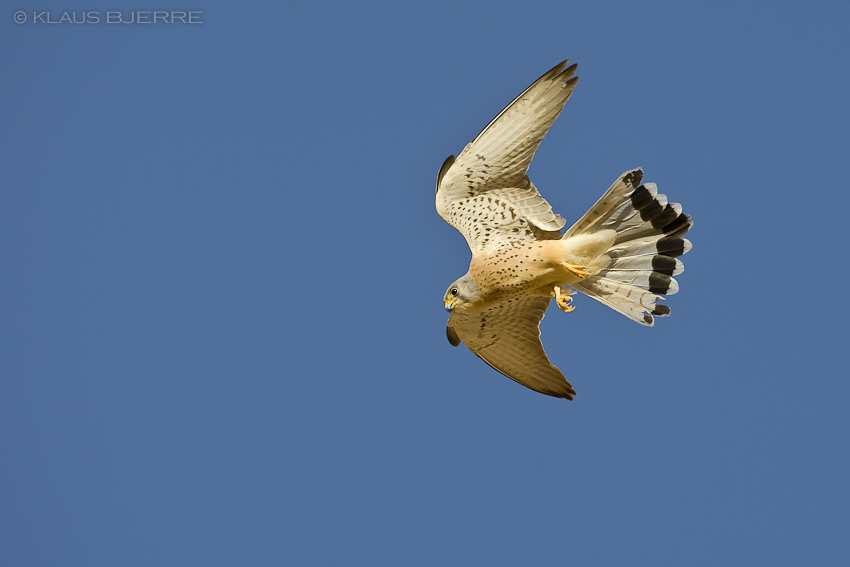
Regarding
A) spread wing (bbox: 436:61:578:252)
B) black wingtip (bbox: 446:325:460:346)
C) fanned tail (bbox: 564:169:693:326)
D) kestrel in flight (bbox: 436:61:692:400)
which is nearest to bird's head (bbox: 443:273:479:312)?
kestrel in flight (bbox: 436:61:692:400)

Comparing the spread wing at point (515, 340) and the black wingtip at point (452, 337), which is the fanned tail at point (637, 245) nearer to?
the spread wing at point (515, 340)

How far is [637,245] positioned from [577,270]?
0.51m

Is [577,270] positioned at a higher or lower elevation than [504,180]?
lower

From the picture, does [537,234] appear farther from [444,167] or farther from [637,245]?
[444,167]

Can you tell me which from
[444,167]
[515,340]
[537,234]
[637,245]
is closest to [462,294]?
[537,234]

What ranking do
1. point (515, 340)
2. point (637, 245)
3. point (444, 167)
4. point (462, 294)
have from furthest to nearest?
1. point (515, 340)
2. point (444, 167)
3. point (462, 294)
4. point (637, 245)

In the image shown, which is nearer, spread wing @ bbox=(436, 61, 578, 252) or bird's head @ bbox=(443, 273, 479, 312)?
spread wing @ bbox=(436, 61, 578, 252)

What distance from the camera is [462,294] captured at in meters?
10.3

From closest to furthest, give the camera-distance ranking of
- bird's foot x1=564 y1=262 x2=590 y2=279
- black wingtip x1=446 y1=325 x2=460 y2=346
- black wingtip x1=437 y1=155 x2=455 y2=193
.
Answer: bird's foot x1=564 y1=262 x2=590 y2=279 → black wingtip x1=437 y1=155 x2=455 y2=193 → black wingtip x1=446 y1=325 x2=460 y2=346

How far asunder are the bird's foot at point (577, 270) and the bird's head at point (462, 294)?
30.5 inches

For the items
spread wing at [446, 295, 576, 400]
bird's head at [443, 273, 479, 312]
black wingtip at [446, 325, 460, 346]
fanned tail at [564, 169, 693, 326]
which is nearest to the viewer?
fanned tail at [564, 169, 693, 326]

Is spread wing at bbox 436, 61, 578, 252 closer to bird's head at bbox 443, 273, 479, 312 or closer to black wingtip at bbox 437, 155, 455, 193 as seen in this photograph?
black wingtip at bbox 437, 155, 455, 193

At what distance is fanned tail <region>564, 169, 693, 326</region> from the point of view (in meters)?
9.69

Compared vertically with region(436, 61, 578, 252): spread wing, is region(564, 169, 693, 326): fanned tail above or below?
below
